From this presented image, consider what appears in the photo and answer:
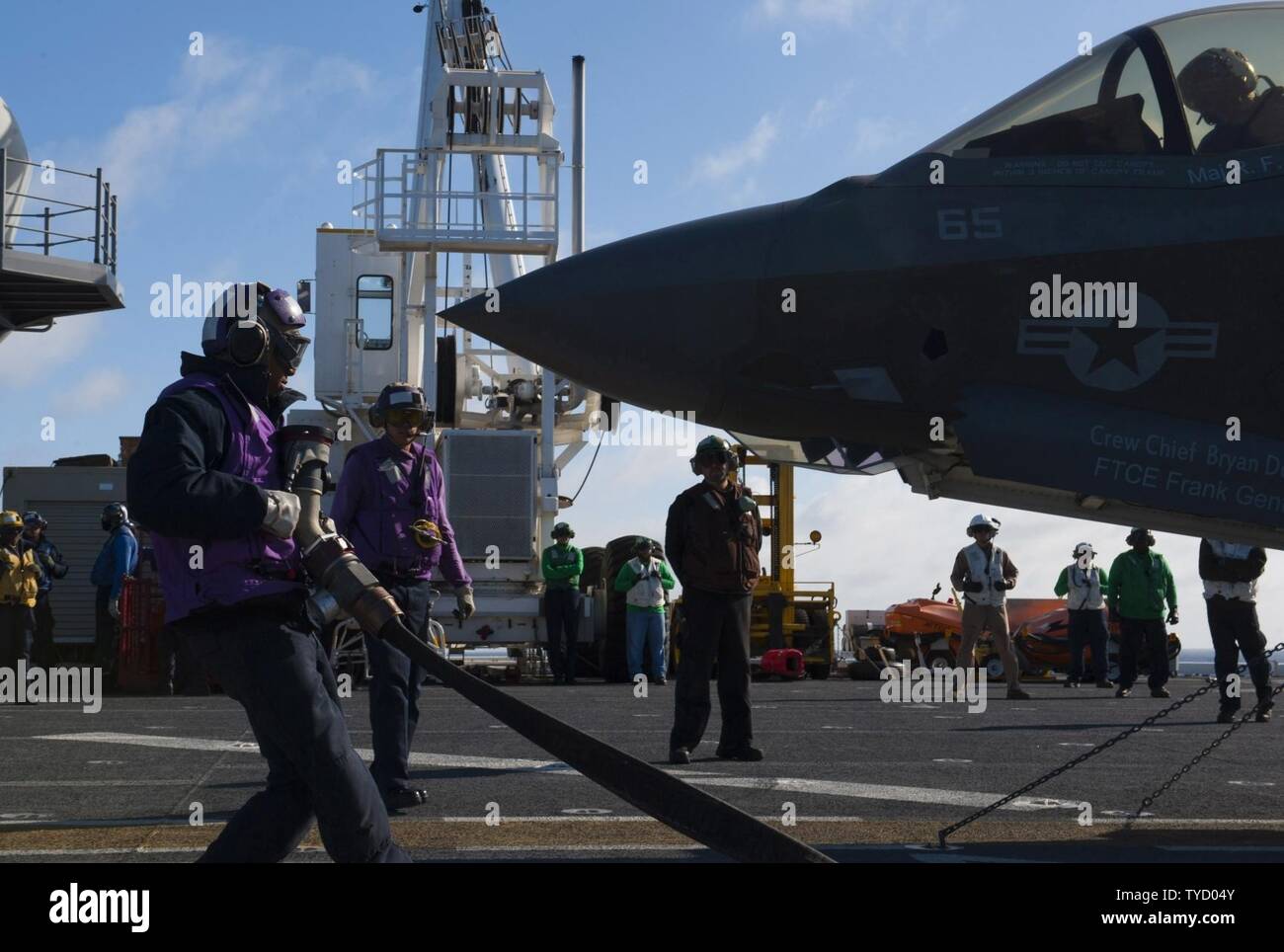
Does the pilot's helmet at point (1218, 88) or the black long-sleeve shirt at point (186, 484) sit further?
the pilot's helmet at point (1218, 88)

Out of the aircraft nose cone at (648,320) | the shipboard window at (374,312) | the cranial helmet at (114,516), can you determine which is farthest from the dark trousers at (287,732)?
the shipboard window at (374,312)

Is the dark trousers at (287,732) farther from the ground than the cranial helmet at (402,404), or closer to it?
closer to it

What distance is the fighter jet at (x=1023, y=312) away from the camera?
5043mm

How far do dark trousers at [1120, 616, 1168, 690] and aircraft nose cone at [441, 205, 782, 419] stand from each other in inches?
532

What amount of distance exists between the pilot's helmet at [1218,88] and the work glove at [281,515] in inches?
130

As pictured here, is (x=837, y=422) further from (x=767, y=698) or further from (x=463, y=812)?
(x=767, y=698)

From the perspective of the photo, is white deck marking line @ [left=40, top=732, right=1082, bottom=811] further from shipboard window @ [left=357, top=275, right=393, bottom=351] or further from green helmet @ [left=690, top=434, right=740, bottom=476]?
shipboard window @ [left=357, top=275, right=393, bottom=351]

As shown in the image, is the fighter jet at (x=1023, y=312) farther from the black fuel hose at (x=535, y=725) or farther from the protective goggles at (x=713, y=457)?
the protective goggles at (x=713, y=457)

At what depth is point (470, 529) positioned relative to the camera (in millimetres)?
21047

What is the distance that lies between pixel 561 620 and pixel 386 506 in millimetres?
13187

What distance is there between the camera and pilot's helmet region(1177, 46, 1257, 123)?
17.2ft

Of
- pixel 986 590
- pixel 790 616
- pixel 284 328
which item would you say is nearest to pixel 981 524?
pixel 986 590

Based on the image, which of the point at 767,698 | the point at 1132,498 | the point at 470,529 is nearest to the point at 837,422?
the point at 1132,498

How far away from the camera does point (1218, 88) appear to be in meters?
5.25
